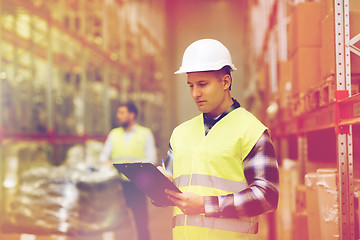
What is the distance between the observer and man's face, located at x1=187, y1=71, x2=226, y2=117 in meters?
2.06

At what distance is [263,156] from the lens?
1.93 meters

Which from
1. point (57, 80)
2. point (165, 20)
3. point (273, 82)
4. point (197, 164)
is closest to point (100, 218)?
point (273, 82)

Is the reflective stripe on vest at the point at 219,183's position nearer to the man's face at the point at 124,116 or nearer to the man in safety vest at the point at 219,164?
the man in safety vest at the point at 219,164

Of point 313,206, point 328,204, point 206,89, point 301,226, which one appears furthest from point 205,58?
point 301,226

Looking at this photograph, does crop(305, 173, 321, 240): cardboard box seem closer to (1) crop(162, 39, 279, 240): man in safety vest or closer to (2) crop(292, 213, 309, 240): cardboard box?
(2) crop(292, 213, 309, 240): cardboard box

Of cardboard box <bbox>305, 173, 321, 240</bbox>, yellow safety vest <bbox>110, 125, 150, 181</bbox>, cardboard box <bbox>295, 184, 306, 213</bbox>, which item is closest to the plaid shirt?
cardboard box <bbox>305, 173, 321, 240</bbox>

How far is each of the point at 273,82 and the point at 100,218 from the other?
3396 mm

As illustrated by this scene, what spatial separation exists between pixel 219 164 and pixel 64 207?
5.51m

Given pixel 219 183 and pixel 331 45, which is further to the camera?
pixel 331 45

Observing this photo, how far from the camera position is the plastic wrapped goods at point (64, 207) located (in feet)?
23.0

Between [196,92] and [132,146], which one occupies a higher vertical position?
[196,92]

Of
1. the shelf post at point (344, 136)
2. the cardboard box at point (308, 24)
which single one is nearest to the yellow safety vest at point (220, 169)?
the shelf post at point (344, 136)

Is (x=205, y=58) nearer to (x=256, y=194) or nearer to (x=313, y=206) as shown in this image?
(x=256, y=194)

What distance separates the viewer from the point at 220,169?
2023mm
